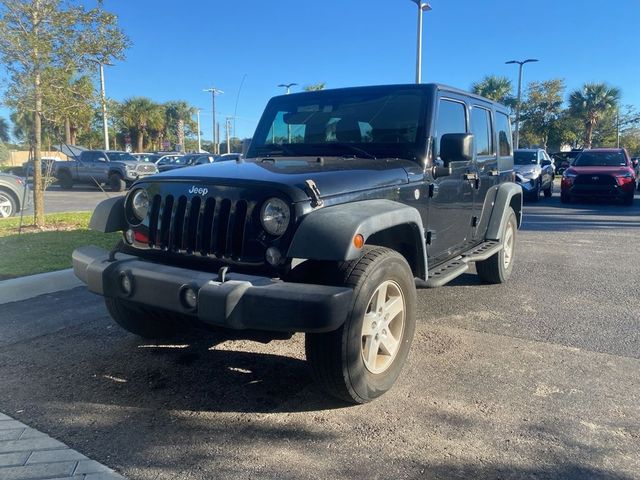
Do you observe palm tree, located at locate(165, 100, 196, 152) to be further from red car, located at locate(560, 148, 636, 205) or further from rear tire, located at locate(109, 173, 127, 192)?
red car, located at locate(560, 148, 636, 205)

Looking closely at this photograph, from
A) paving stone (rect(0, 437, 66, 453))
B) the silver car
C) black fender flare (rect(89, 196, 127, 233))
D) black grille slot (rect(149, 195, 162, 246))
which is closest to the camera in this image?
paving stone (rect(0, 437, 66, 453))

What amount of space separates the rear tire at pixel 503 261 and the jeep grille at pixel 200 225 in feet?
11.6

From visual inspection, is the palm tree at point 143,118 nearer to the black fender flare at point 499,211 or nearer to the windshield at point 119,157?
the windshield at point 119,157

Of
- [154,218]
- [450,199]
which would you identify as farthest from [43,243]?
[450,199]

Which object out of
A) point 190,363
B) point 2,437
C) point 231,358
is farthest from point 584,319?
point 2,437

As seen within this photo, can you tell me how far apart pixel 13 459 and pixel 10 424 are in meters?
0.42

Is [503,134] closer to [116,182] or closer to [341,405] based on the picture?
[341,405]

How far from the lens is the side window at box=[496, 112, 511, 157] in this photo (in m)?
A: 6.24

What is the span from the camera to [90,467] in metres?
2.57

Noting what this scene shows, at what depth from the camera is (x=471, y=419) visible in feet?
10.1

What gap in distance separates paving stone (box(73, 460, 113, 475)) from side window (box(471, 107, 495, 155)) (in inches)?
169

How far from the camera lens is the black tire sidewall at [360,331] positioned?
291 cm

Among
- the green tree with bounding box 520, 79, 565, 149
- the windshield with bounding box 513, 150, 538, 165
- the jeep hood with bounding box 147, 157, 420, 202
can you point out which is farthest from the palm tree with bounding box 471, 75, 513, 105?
the jeep hood with bounding box 147, 157, 420, 202

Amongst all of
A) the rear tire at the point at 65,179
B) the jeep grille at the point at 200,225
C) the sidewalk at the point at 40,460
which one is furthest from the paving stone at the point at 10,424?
the rear tire at the point at 65,179
